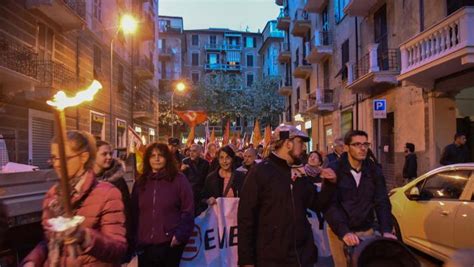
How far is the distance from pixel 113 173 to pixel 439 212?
4454mm

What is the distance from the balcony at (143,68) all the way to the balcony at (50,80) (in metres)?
12.6

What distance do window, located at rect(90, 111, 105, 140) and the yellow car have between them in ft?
53.9

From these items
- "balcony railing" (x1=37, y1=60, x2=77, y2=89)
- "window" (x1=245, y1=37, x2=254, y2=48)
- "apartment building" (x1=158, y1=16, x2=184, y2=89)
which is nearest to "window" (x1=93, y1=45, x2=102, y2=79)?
"balcony railing" (x1=37, y1=60, x2=77, y2=89)

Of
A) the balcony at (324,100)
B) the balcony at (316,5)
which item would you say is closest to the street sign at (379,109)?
the balcony at (324,100)

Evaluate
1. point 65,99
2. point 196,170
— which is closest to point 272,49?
point 196,170

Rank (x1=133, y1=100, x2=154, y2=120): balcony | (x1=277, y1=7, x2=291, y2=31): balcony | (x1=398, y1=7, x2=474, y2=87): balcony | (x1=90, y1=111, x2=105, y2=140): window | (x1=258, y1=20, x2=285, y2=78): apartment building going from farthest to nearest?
1. (x1=258, y1=20, x2=285, y2=78): apartment building
2. (x1=277, y1=7, x2=291, y2=31): balcony
3. (x1=133, y1=100, x2=154, y2=120): balcony
4. (x1=90, y1=111, x2=105, y2=140): window
5. (x1=398, y1=7, x2=474, y2=87): balcony

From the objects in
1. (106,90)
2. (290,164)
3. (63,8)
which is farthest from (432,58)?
(106,90)

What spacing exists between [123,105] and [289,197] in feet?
84.6

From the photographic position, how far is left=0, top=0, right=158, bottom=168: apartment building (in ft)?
47.9

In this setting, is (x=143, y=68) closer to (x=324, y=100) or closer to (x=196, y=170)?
(x=324, y=100)

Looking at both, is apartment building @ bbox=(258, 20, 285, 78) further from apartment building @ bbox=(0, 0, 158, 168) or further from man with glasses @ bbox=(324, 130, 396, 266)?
man with glasses @ bbox=(324, 130, 396, 266)

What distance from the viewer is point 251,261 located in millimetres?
3576

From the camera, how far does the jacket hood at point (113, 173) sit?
4798mm

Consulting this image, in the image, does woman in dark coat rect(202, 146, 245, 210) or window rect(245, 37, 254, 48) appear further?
window rect(245, 37, 254, 48)
